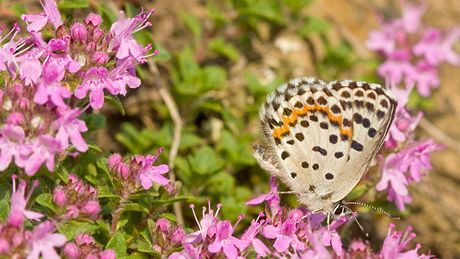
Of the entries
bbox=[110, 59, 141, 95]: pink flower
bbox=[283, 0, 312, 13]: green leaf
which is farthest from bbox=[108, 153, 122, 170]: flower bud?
→ bbox=[283, 0, 312, 13]: green leaf

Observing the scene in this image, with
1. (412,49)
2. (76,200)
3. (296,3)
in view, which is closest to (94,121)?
(76,200)

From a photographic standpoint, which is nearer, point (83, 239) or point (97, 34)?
point (83, 239)

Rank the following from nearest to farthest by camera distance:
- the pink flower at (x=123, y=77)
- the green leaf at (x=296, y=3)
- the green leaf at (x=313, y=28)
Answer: the pink flower at (x=123, y=77), the green leaf at (x=296, y=3), the green leaf at (x=313, y=28)

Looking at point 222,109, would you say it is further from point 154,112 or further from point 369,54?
point 369,54

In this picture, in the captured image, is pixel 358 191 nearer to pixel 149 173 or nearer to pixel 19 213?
pixel 149 173

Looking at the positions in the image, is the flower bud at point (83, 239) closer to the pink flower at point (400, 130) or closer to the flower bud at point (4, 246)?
the flower bud at point (4, 246)

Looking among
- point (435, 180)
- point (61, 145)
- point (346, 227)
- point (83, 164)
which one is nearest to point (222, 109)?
point (346, 227)

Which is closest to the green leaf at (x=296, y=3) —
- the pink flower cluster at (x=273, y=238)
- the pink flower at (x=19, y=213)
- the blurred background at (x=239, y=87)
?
the blurred background at (x=239, y=87)

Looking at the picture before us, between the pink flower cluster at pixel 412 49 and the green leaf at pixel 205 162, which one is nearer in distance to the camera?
the green leaf at pixel 205 162
